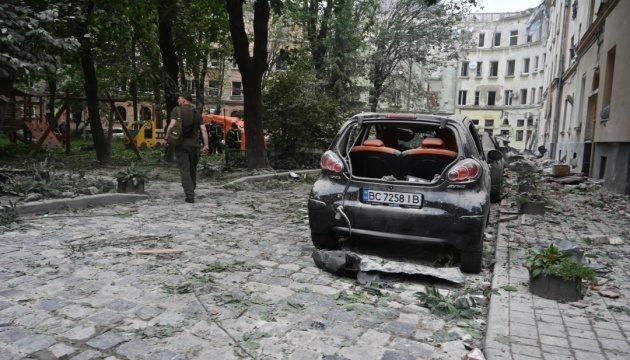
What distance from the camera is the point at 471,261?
4.91 metres

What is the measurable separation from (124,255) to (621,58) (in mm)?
12583

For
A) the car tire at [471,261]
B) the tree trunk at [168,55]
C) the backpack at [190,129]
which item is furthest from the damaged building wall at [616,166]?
the tree trunk at [168,55]

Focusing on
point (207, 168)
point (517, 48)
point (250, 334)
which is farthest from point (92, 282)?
point (517, 48)

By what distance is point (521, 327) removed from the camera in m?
3.57

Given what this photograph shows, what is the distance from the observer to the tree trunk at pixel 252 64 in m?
13.5

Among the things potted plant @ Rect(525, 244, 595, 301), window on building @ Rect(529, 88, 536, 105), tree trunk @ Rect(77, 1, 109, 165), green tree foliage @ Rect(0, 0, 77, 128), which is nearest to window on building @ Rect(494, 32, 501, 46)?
window on building @ Rect(529, 88, 536, 105)

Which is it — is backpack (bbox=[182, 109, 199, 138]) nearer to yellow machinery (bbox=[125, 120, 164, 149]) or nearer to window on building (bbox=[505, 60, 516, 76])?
yellow machinery (bbox=[125, 120, 164, 149])

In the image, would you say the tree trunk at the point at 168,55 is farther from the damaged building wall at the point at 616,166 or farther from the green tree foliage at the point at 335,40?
the damaged building wall at the point at 616,166

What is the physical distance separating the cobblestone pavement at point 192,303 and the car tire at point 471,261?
19 centimetres

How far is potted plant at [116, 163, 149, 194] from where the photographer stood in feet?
29.7

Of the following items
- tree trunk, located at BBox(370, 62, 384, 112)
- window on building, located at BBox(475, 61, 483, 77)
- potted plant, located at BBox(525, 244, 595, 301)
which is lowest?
potted plant, located at BBox(525, 244, 595, 301)

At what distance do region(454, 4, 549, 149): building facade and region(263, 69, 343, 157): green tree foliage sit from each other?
44182 mm

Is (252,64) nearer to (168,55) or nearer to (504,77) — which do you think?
(168,55)

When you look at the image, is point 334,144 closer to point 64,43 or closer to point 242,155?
point 64,43
